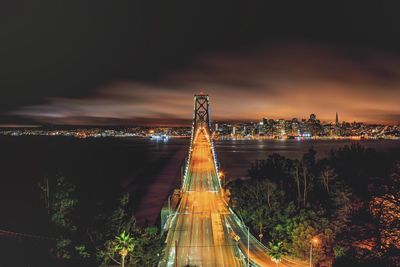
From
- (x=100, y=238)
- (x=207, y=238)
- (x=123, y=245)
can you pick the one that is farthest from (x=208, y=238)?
(x=123, y=245)

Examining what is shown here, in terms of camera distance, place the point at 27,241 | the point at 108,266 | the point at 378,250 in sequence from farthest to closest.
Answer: the point at 27,241
the point at 108,266
the point at 378,250

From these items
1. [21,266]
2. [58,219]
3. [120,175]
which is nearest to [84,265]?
[21,266]

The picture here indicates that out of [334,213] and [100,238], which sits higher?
[334,213]

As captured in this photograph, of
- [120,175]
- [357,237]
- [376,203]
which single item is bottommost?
[120,175]

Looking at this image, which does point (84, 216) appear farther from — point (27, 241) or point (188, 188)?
point (188, 188)

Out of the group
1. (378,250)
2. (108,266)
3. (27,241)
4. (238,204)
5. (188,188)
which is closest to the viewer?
(378,250)

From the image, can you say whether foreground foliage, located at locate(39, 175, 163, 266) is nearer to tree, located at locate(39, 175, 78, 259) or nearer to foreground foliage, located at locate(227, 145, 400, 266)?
tree, located at locate(39, 175, 78, 259)

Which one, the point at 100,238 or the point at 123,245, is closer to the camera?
the point at 123,245

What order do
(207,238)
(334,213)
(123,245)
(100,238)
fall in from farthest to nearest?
(207,238), (334,213), (100,238), (123,245)

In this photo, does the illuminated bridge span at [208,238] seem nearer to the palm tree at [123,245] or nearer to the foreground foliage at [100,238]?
the foreground foliage at [100,238]

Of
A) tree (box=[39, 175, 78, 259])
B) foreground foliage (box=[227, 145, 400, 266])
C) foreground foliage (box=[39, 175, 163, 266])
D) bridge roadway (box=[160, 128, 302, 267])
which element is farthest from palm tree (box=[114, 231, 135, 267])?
foreground foliage (box=[227, 145, 400, 266])

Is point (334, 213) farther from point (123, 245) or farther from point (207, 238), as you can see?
point (123, 245)
